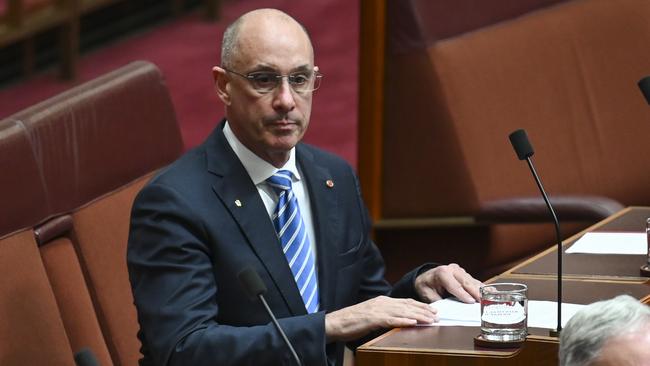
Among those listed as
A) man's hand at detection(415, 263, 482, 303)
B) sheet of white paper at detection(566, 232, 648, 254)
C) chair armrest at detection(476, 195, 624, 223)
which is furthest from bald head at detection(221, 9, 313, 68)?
chair armrest at detection(476, 195, 624, 223)

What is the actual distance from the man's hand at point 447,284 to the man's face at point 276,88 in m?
0.16

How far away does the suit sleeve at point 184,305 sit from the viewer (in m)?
1.07

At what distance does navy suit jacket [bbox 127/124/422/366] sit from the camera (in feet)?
3.54

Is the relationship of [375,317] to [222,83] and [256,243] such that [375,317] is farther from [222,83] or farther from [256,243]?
[222,83]

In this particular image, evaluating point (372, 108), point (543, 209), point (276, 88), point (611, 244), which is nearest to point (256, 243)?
point (276, 88)

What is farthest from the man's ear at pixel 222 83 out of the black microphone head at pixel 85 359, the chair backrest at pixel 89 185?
the black microphone head at pixel 85 359

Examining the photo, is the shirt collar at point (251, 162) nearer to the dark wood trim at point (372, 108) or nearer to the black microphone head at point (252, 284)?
the black microphone head at point (252, 284)

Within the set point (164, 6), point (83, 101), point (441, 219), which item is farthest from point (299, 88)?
point (164, 6)

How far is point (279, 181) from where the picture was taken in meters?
1.20

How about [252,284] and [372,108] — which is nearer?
[252,284]

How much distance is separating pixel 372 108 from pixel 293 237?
684mm

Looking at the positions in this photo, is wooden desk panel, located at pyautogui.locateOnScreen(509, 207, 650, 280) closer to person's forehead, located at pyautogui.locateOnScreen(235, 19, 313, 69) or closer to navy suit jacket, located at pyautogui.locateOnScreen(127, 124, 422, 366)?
navy suit jacket, located at pyautogui.locateOnScreen(127, 124, 422, 366)

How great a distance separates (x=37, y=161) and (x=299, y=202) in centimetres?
26

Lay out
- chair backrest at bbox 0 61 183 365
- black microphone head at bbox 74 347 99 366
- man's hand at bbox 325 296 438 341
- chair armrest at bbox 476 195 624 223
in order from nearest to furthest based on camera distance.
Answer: black microphone head at bbox 74 347 99 366 < man's hand at bbox 325 296 438 341 < chair backrest at bbox 0 61 183 365 < chair armrest at bbox 476 195 624 223
